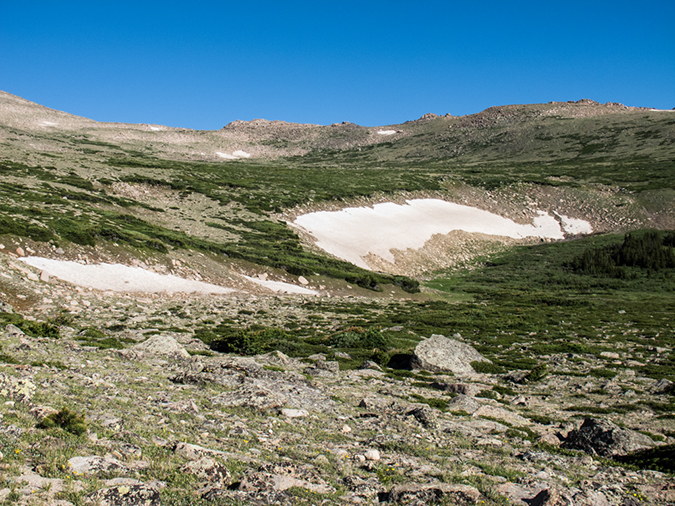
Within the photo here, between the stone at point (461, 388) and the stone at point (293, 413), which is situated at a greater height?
the stone at point (293, 413)

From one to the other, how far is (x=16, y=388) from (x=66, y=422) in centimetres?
205

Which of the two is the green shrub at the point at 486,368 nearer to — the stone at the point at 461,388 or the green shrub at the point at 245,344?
the stone at the point at 461,388

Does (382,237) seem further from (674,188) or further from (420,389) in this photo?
(674,188)

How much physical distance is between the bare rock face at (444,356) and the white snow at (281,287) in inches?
802

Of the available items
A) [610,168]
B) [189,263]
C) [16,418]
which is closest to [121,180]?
[189,263]

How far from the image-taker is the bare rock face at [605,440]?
1076 cm

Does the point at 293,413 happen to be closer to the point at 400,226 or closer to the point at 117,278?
the point at 117,278

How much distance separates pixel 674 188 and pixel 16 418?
10632 cm

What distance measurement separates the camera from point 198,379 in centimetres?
1300

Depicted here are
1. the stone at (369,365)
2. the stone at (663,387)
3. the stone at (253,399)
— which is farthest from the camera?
the stone at (369,365)

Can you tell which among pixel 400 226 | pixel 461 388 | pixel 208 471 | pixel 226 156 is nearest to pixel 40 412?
pixel 208 471

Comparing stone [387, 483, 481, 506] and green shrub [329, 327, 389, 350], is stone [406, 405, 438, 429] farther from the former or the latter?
green shrub [329, 327, 389, 350]

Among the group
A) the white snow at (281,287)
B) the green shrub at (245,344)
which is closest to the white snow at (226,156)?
the white snow at (281,287)

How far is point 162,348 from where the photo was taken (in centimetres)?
1716
